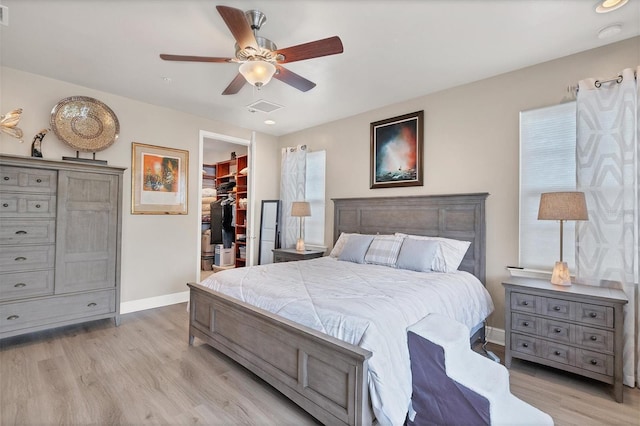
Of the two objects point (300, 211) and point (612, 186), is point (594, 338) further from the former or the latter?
point (300, 211)

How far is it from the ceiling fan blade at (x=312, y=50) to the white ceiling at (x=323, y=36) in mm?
316

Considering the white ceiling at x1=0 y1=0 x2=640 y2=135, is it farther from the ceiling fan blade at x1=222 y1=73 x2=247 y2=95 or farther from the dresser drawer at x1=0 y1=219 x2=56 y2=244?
the dresser drawer at x1=0 y1=219 x2=56 y2=244

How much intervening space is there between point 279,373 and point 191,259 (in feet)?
10.1

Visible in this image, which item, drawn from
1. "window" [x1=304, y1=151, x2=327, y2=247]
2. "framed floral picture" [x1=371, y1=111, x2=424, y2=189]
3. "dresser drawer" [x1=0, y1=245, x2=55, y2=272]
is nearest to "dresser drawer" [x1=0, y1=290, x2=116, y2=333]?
"dresser drawer" [x1=0, y1=245, x2=55, y2=272]

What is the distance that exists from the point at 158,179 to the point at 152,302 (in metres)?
1.69

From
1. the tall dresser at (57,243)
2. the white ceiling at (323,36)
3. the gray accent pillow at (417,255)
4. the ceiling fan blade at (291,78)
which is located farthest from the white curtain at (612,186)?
the tall dresser at (57,243)

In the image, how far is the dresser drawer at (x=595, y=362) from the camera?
2.21m

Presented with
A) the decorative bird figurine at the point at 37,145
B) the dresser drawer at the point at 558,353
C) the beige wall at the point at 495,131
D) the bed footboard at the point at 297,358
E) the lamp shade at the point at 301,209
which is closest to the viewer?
the bed footboard at the point at 297,358

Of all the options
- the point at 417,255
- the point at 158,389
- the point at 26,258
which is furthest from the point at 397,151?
the point at 26,258

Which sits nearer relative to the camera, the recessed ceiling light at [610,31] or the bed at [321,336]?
the bed at [321,336]

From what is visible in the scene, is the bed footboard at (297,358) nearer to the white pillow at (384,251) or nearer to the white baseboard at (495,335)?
the white pillow at (384,251)

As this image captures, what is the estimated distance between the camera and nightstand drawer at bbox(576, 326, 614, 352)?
2.21m

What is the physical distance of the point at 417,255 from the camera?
3.16 m

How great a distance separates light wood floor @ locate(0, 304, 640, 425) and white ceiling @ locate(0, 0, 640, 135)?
9.04ft
